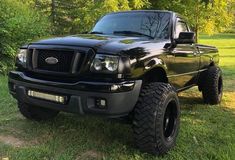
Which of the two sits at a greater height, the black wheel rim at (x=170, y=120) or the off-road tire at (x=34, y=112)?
the black wheel rim at (x=170, y=120)

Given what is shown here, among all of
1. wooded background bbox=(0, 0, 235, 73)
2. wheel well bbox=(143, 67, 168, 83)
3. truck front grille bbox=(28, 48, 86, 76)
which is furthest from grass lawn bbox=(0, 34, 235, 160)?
wooded background bbox=(0, 0, 235, 73)

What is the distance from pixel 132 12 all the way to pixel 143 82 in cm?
178

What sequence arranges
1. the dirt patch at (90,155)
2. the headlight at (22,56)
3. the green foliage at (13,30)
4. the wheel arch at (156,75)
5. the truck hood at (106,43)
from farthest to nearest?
the green foliage at (13,30) → the headlight at (22,56) → the wheel arch at (156,75) → the dirt patch at (90,155) → the truck hood at (106,43)

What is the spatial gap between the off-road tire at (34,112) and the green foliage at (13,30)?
4.33 m

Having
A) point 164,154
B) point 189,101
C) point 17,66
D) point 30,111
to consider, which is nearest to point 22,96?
point 17,66

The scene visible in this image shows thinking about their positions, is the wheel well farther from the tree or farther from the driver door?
the tree

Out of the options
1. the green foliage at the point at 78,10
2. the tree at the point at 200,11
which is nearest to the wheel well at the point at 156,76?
the green foliage at the point at 78,10

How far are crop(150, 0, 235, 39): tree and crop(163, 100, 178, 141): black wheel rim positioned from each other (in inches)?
451

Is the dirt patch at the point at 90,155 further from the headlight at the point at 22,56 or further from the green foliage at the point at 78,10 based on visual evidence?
the green foliage at the point at 78,10

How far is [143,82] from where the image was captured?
475cm

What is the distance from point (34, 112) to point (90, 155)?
1.50 meters

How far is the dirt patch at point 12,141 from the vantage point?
4828mm

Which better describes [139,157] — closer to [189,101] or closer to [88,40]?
[88,40]

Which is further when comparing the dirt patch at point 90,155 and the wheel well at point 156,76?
the wheel well at point 156,76
